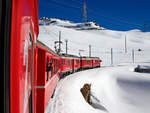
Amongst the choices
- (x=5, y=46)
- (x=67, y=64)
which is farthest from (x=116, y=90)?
(x=5, y=46)

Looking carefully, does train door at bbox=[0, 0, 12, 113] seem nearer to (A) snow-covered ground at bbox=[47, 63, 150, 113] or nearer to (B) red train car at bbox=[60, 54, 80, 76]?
(A) snow-covered ground at bbox=[47, 63, 150, 113]

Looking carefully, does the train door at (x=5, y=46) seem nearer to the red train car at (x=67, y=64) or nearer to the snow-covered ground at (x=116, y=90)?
the snow-covered ground at (x=116, y=90)

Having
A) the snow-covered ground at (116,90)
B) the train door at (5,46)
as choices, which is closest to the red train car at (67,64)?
the snow-covered ground at (116,90)

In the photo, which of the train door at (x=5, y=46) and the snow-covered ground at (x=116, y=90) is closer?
the train door at (x=5, y=46)

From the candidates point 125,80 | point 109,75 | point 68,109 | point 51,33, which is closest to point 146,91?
point 125,80

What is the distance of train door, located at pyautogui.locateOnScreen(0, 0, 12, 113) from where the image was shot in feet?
2.53

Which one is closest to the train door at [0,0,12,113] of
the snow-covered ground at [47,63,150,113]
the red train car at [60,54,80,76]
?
the snow-covered ground at [47,63,150,113]

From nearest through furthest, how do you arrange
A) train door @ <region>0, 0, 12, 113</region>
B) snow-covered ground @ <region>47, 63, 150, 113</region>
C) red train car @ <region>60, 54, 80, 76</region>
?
train door @ <region>0, 0, 12, 113</region> < snow-covered ground @ <region>47, 63, 150, 113</region> < red train car @ <region>60, 54, 80, 76</region>

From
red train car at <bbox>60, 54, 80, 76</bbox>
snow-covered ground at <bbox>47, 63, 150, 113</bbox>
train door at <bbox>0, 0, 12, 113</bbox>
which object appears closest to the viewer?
train door at <bbox>0, 0, 12, 113</bbox>

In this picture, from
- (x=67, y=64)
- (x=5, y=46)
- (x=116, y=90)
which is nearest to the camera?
(x=5, y=46)

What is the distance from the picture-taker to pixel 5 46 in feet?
2.56

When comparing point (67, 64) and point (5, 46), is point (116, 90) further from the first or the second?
point (5, 46)

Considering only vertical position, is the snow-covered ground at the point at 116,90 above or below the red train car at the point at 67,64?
below

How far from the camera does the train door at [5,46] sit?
0.77m
